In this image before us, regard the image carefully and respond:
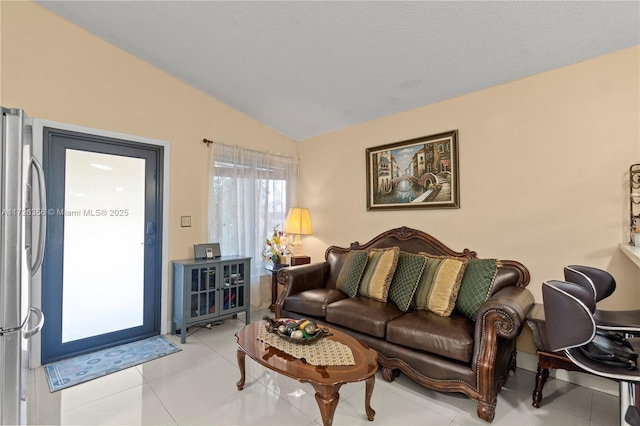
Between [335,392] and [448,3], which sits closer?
[335,392]

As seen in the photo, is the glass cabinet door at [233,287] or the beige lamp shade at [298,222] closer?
the glass cabinet door at [233,287]

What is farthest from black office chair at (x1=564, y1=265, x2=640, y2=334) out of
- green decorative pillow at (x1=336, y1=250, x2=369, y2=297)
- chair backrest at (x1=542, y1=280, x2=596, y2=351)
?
green decorative pillow at (x1=336, y1=250, x2=369, y2=297)

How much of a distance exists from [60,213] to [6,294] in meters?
1.65

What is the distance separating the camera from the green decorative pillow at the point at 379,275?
9.43 ft

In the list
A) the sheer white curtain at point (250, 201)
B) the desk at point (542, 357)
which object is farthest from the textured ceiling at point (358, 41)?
the desk at point (542, 357)

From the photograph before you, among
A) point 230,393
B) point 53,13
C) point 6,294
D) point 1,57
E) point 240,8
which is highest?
point 53,13

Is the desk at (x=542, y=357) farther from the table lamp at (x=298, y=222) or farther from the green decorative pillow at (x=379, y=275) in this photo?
the table lamp at (x=298, y=222)

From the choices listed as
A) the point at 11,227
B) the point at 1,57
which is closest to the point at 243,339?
the point at 11,227

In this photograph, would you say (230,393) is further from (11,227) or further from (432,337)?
(11,227)

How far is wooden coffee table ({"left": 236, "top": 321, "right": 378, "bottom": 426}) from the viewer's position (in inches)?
61.9

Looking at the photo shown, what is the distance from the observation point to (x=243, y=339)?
6.95ft

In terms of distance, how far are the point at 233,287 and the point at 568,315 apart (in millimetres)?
3052

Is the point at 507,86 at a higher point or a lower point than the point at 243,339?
higher

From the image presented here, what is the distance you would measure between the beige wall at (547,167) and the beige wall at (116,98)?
7.66 feet
